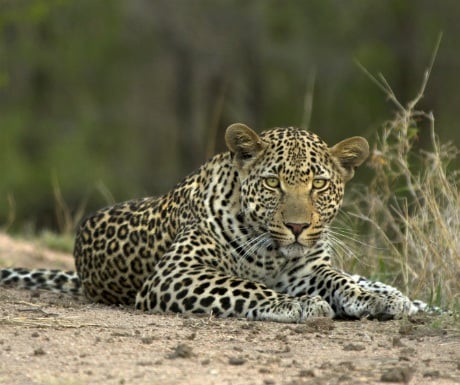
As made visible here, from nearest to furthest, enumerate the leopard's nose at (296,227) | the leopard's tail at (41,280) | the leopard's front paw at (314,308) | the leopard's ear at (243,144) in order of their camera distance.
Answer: the leopard's front paw at (314,308)
the leopard's nose at (296,227)
the leopard's ear at (243,144)
the leopard's tail at (41,280)

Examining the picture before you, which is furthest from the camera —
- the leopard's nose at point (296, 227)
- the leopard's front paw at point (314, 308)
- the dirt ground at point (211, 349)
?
the leopard's nose at point (296, 227)

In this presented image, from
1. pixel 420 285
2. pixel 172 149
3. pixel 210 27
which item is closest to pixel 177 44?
pixel 210 27

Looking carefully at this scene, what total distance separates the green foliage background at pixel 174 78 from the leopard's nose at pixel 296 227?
2437 centimetres

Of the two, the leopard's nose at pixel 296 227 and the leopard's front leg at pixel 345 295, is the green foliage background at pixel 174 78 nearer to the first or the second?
the leopard's front leg at pixel 345 295

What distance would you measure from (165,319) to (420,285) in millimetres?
2162

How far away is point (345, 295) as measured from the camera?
348 inches

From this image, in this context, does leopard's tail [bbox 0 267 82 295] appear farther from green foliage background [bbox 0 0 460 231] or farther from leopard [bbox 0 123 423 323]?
green foliage background [bbox 0 0 460 231]

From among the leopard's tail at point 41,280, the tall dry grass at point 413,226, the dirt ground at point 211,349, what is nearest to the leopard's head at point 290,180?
the tall dry grass at point 413,226

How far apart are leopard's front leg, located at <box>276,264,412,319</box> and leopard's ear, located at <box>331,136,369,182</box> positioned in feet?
2.56

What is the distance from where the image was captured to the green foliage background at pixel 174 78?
34.9 m

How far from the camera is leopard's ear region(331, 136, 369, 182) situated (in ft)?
30.3

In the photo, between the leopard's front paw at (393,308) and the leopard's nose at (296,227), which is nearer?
the leopard's front paw at (393,308)

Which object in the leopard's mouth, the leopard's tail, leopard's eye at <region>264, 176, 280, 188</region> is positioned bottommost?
the leopard's tail

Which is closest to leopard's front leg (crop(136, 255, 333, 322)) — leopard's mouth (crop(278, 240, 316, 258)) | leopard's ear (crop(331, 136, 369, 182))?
leopard's mouth (crop(278, 240, 316, 258))
